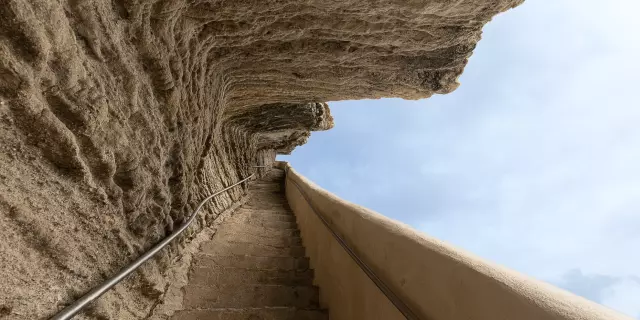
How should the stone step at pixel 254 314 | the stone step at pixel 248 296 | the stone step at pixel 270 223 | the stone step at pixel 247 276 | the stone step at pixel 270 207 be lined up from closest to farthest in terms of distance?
1. the stone step at pixel 254 314
2. the stone step at pixel 248 296
3. the stone step at pixel 247 276
4. the stone step at pixel 270 223
5. the stone step at pixel 270 207

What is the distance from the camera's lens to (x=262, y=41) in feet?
8.71

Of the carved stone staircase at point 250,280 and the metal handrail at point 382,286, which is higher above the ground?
the metal handrail at point 382,286

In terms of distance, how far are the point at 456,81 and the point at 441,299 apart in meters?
2.78

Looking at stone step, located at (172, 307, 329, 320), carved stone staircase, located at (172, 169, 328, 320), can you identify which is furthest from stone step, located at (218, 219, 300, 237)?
stone step, located at (172, 307, 329, 320)

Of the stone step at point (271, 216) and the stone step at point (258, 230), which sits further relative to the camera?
the stone step at point (271, 216)

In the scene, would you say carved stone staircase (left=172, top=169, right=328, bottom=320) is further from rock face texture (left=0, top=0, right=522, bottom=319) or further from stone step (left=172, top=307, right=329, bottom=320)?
rock face texture (left=0, top=0, right=522, bottom=319)

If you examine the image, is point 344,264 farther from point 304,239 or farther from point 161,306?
point 304,239

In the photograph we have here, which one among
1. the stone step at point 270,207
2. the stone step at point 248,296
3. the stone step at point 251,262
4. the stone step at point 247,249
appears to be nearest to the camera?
the stone step at point 248,296

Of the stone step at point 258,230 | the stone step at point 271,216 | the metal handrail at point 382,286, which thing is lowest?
the stone step at point 258,230

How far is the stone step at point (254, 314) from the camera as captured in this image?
2.35 meters

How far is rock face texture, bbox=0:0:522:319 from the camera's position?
1.17 metres

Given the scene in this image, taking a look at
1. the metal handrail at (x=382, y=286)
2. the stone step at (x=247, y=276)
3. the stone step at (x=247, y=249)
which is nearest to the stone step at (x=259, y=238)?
the stone step at (x=247, y=249)

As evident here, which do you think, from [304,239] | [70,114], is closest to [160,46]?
[70,114]

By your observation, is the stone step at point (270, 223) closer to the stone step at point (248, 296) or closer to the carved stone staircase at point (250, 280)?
the carved stone staircase at point (250, 280)
